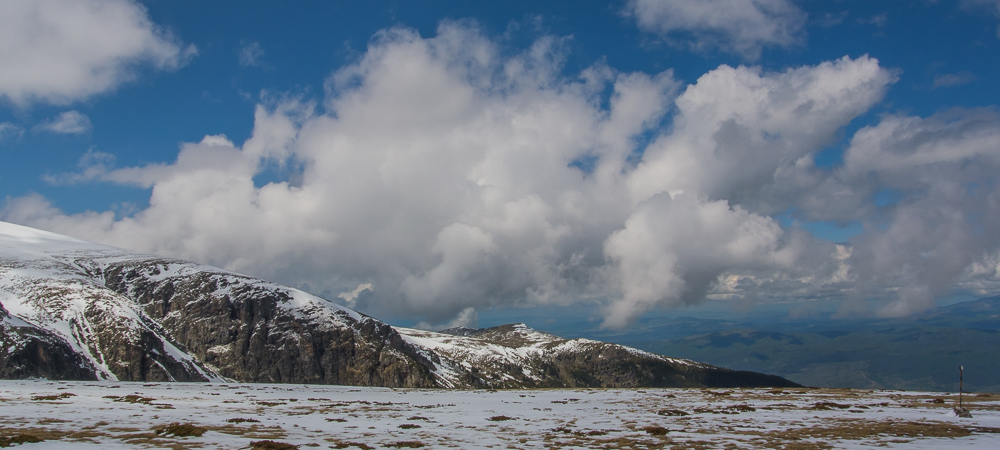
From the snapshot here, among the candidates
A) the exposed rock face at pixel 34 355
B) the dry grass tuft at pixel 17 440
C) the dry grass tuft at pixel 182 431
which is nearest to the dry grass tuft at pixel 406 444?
the dry grass tuft at pixel 182 431

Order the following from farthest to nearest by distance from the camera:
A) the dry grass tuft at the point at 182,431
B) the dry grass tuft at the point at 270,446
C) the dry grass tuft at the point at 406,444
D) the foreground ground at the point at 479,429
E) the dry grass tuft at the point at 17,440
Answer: the dry grass tuft at the point at 182,431 < the dry grass tuft at the point at 406,444 < the foreground ground at the point at 479,429 < the dry grass tuft at the point at 270,446 < the dry grass tuft at the point at 17,440

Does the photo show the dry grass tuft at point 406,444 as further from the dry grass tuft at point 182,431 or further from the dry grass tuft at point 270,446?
the dry grass tuft at point 182,431

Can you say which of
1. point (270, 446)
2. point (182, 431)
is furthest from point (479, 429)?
point (182, 431)

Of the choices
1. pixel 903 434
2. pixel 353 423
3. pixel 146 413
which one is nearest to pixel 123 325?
pixel 146 413

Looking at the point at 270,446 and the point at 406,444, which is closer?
the point at 270,446

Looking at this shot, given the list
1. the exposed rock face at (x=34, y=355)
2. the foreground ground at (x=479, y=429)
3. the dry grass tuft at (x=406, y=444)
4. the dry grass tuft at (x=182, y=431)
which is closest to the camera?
the foreground ground at (x=479, y=429)

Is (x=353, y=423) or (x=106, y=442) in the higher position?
(x=106, y=442)

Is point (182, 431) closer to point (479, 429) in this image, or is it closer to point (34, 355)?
point (479, 429)

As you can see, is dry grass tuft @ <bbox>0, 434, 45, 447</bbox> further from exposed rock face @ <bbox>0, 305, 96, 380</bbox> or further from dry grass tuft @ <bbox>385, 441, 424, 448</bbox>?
exposed rock face @ <bbox>0, 305, 96, 380</bbox>

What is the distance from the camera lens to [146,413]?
1992 inches

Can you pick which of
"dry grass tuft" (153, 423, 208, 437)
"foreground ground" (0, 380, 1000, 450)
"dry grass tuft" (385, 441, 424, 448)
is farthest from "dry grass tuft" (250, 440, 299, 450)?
"dry grass tuft" (153, 423, 208, 437)

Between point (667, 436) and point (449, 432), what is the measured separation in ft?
61.0

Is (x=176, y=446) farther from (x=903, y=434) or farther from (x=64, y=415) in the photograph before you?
(x=903, y=434)

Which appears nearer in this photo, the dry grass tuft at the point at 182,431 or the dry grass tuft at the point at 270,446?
the dry grass tuft at the point at 270,446
